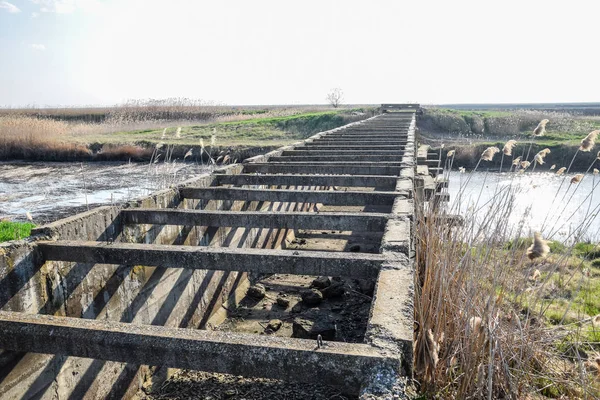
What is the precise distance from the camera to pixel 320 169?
20.8ft

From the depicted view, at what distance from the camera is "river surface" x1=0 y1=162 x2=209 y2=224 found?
1170 centimetres

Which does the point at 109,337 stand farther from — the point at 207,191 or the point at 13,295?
the point at 207,191

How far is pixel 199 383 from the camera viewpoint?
3.46m

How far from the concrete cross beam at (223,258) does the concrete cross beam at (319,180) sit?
2.56 m

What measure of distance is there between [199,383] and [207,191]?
2.03 meters

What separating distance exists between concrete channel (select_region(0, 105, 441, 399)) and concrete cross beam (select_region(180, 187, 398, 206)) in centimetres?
1

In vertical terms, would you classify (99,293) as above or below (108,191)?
above

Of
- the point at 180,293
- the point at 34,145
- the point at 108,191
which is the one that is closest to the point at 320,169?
the point at 180,293

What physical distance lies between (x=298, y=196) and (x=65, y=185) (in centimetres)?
1411

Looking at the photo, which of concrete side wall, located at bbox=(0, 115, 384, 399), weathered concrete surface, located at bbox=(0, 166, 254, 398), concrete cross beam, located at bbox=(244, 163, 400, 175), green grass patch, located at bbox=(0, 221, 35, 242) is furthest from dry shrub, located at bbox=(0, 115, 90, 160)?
weathered concrete surface, located at bbox=(0, 166, 254, 398)

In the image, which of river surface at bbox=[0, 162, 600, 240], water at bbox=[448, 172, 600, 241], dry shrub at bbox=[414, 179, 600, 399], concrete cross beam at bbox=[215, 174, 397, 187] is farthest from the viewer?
river surface at bbox=[0, 162, 600, 240]

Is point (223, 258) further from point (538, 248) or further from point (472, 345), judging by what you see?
point (538, 248)

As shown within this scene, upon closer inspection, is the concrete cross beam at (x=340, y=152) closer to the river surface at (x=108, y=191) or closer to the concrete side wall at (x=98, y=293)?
the river surface at (x=108, y=191)

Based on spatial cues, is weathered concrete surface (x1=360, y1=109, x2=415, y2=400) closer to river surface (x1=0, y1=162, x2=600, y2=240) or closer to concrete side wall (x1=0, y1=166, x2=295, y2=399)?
concrete side wall (x1=0, y1=166, x2=295, y2=399)
